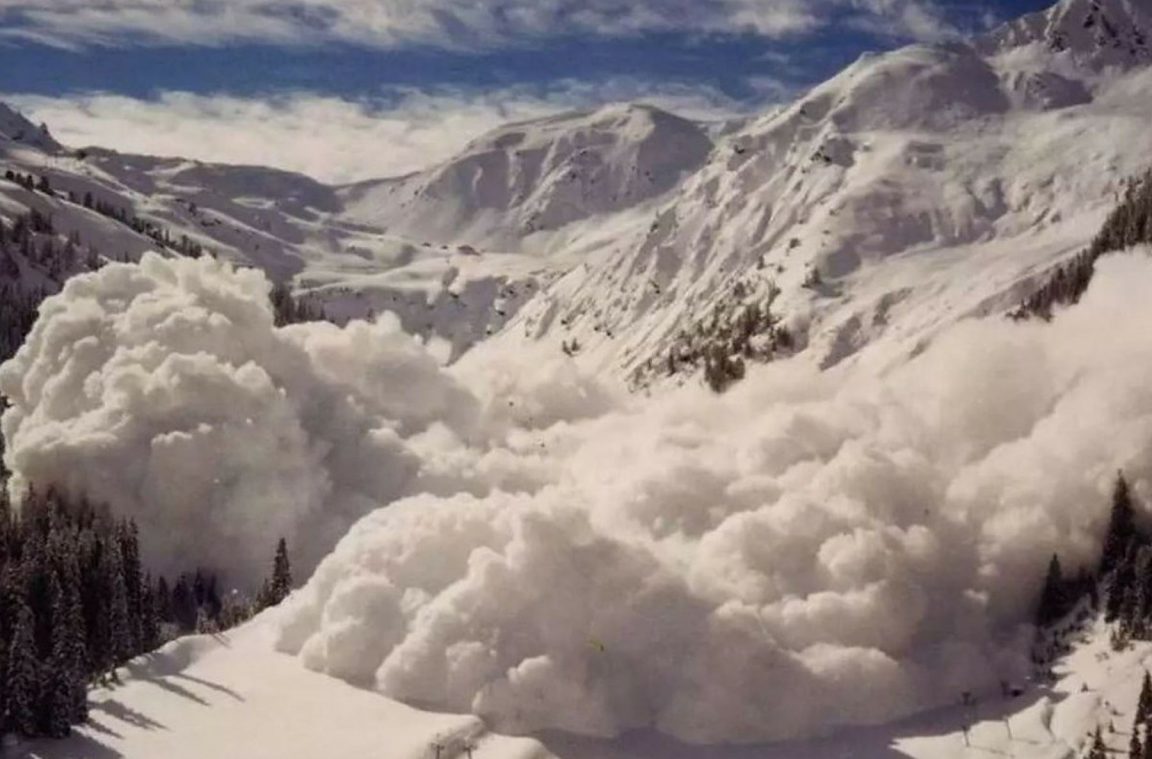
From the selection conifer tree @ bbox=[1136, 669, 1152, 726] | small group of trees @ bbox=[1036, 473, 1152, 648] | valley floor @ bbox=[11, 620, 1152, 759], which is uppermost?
small group of trees @ bbox=[1036, 473, 1152, 648]

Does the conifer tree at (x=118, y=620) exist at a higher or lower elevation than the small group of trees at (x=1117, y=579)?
lower

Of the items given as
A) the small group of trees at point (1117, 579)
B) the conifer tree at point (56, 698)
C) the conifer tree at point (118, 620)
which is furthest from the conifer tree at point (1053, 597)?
the conifer tree at point (118, 620)

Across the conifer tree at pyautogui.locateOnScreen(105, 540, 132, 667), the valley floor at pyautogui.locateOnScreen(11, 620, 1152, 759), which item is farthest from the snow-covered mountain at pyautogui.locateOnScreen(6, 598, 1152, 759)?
the conifer tree at pyautogui.locateOnScreen(105, 540, 132, 667)

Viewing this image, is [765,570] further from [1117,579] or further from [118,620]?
[118,620]

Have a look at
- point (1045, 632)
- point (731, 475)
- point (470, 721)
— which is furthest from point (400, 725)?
point (1045, 632)

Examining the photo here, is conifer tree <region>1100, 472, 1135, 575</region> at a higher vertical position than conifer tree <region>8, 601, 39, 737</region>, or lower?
higher

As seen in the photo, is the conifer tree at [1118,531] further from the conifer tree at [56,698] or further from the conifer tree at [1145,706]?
the conifer tree at [56,698]

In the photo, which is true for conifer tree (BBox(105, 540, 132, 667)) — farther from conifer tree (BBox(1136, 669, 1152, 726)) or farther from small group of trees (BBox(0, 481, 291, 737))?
conifer tree (BBox(1136, 669, 1152, 726))

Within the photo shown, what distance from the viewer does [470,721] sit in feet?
416

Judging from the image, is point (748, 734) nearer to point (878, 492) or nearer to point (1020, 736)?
point (1020, 736)

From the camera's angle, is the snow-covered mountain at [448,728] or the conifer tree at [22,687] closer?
the conifer tree at [22,687]

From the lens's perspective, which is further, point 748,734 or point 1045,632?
point 1045,632

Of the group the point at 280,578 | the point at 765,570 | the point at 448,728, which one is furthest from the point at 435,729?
the point at 280,578

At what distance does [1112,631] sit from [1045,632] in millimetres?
8444
